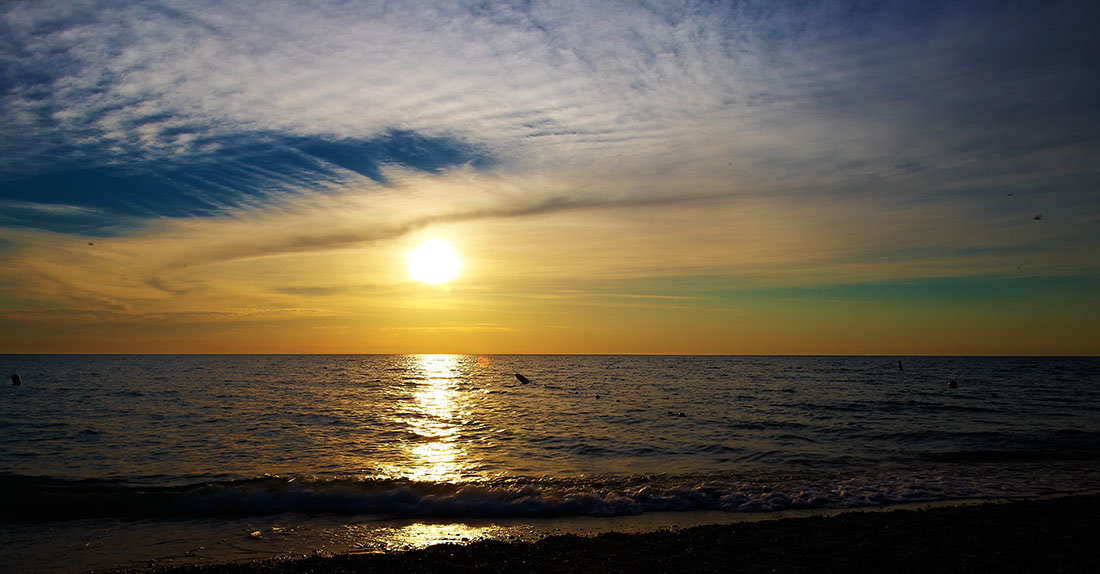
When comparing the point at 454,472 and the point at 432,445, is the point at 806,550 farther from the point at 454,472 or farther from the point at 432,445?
the point at 432,445

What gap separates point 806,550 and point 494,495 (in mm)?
9025

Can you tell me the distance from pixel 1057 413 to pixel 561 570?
143 feet

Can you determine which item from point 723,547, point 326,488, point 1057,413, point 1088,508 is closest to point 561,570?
point 723,547

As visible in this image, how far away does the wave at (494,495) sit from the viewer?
16.3m

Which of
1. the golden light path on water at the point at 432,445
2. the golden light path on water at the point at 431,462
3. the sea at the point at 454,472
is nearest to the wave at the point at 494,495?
the sea at the point at 454,472

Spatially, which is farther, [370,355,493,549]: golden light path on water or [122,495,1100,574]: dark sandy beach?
[370,355,493,549]: golden light path on water

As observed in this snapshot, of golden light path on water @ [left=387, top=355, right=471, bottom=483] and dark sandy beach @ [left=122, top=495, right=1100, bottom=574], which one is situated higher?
dark sandy beach @ [left=122, top=495, right=1100, bottom=574]

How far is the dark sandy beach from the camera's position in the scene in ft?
33.9

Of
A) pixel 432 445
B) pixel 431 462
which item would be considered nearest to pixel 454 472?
pixel 431 462

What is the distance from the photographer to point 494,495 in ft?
56.6

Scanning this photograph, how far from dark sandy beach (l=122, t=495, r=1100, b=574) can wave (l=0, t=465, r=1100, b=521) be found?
327 centimetres

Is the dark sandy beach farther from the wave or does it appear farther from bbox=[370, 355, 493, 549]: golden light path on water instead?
the wave

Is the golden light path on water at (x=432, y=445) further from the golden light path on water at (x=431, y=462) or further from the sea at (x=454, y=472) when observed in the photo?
the sea at (x=454, y=472)

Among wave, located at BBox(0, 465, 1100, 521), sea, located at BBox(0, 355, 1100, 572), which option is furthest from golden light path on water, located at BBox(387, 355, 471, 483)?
wave, located at BBox(0, 465, 1100, 521)
